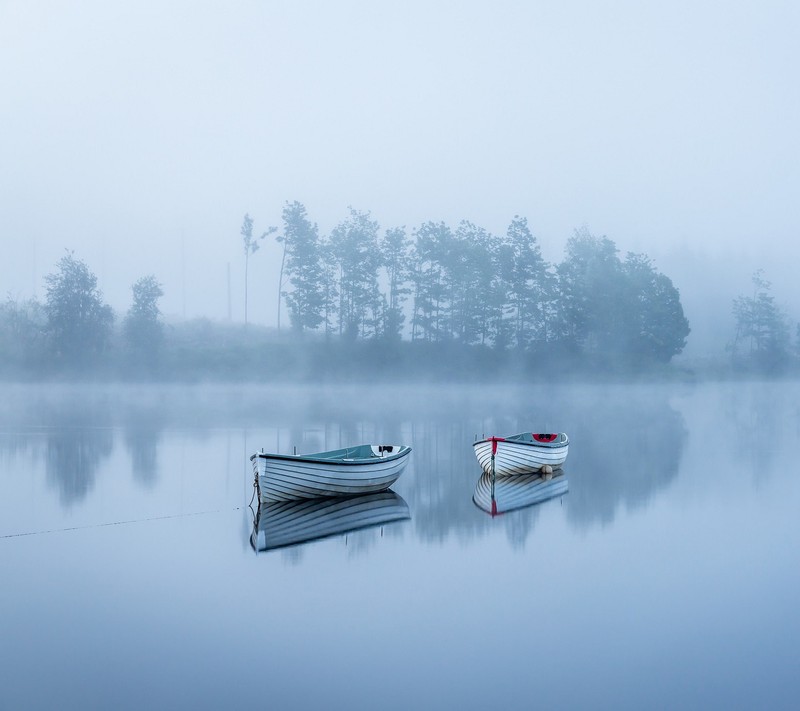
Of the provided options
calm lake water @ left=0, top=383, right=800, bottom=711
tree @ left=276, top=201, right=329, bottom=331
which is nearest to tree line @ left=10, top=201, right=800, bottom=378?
tree @ left=276, top=201, right=329, bottom=331

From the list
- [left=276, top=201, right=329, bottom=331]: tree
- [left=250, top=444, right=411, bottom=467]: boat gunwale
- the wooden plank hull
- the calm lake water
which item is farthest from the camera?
[left=276, top=201, right=329, bottom=331]: tree

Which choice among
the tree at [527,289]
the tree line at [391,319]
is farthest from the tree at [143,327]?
the tree at [527,289]

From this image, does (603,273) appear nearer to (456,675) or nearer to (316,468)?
(316,468)

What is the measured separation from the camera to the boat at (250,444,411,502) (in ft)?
69.3

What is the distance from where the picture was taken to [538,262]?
346 feet

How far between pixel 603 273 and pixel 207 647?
106019 mm

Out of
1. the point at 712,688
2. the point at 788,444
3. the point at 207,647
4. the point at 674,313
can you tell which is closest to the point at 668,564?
the point at 712,688

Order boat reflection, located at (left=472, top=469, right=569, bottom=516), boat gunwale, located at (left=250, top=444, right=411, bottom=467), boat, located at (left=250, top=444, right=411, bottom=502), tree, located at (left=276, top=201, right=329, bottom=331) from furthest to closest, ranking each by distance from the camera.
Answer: tree, located at (left=276, top=201, right=329, bottom=331), boat reflection, located at (left=472, top=469, right=569, bottom=516), boat, located at (left=250, top=444, right=411, bottom=502), boat gunwale, located at (left=250, top=444, right=411, bottom=467)

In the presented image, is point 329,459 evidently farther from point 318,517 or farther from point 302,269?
point 302,269

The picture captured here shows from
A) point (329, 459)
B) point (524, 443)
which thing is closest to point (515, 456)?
point (524, 443)

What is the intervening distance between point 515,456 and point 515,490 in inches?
89.9

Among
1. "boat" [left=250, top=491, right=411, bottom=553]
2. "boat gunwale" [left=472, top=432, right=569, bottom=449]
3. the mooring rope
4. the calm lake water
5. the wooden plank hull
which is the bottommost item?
the calm lake water

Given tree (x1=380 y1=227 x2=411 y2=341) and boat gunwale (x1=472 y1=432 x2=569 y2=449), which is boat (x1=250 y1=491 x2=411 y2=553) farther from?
tree (x1=380 y1=227 x2=411 y2=341)

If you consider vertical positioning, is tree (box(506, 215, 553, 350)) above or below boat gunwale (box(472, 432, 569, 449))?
above
